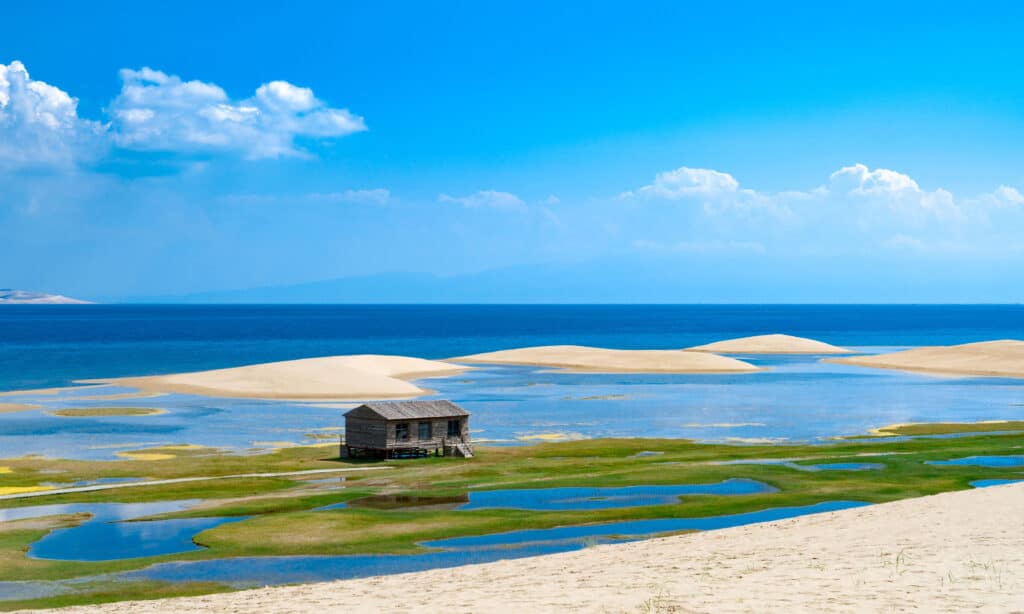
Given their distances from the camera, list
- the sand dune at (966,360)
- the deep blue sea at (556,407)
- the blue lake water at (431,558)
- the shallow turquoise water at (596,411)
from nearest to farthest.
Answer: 1. the blue lake water at (431,558)
2. the shallow turquoise water at (596,411)
3. the deep blue sea at (556,407)
4. the sand dune at (966,360)

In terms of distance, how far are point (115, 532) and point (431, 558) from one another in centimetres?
1147

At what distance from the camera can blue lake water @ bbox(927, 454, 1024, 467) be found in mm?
49250

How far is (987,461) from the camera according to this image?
5069cm

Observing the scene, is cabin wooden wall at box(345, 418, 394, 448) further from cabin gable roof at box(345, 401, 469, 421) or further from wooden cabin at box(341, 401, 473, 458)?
cabin gable roof at box(345, 401, 469, 421)

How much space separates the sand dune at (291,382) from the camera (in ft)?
299

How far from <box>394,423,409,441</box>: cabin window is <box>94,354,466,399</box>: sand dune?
35494mm

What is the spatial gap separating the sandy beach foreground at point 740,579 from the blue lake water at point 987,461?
2004 centimetres

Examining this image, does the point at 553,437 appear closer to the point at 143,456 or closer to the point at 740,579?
the point at 143,456

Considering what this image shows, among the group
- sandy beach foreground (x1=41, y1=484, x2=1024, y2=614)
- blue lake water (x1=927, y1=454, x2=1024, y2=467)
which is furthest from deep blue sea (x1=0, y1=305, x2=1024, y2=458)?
sandy beach foreground (x1=41, y1=484, x2=1024, y2=614)

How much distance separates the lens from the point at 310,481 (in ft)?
151

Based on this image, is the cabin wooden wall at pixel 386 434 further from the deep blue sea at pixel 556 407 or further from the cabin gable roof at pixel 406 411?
the deep blue sea at pixel 556 407

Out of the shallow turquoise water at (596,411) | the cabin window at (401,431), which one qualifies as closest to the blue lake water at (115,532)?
the cabin window at (401,431)

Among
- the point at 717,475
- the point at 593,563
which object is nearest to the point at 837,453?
the point at 717,475

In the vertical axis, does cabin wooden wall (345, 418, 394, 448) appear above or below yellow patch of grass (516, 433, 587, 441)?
above
